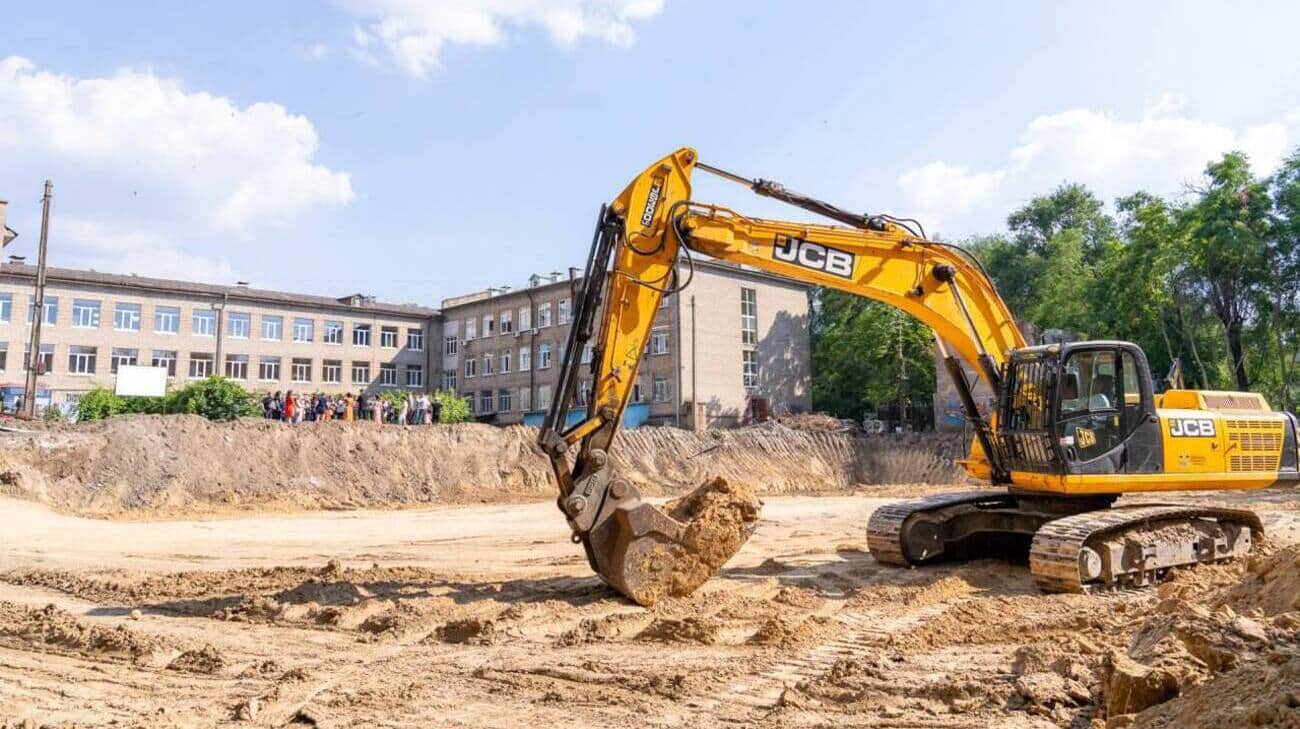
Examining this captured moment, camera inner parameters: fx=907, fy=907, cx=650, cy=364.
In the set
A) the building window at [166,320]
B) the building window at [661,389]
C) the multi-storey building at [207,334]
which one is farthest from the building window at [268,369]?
the building window at [661,389]

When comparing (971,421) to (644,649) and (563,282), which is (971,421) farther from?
(563,282)

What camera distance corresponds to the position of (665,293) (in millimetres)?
8641

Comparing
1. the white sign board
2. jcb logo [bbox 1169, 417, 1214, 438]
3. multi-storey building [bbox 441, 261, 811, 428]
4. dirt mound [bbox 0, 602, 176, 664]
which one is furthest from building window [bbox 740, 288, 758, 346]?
dirt mound [bbox 0, 602, 176, 664]

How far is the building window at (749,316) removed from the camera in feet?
172

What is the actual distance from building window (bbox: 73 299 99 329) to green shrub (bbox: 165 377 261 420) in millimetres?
21425

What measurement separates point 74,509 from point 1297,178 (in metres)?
35.1

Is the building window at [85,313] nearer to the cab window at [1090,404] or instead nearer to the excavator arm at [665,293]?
the excavator arm at [665,293]

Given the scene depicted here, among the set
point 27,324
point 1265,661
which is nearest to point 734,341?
point 27,324

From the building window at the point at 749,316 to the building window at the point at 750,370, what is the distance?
0.68 metres

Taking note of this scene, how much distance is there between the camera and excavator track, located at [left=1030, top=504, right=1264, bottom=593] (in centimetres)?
847

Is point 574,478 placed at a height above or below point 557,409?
below

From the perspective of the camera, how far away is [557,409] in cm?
812

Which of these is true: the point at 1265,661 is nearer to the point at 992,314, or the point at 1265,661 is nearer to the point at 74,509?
the point at 992,314

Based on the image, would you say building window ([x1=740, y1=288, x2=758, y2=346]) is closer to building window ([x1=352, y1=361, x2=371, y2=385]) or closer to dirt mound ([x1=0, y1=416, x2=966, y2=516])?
dirt mound ([x1=0, y1=416, x2=966, y2=516])
